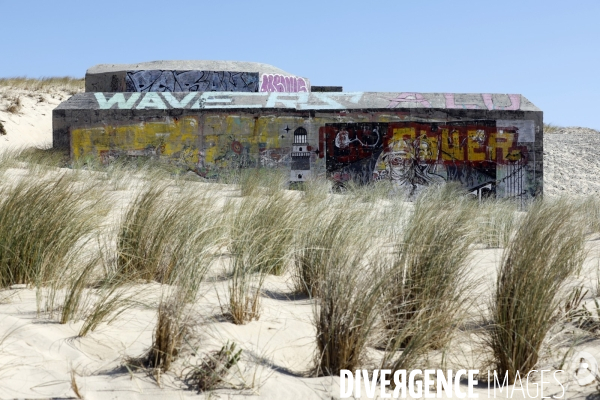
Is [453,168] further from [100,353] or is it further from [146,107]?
[100,353]

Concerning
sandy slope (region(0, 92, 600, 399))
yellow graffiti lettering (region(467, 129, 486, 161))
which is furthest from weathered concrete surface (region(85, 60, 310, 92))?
sandy slope (region(0, 92, 600, 399))

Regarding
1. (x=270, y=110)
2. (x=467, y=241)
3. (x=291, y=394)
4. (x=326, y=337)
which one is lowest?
(x=291, y=394)

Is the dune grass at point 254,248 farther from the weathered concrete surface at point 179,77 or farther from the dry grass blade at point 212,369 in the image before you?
the weathered concrete surface at point 179,77

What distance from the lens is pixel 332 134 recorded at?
15.5m

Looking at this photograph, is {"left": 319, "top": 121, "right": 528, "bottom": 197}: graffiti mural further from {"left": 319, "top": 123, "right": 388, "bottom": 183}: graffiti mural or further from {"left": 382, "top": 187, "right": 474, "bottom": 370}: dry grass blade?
{"left": 382, "top": 187, "right": 474, "bottom": 370}: dry grass blade

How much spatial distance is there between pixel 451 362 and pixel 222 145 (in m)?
12.9

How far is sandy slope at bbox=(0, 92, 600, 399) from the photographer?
2.81 meters

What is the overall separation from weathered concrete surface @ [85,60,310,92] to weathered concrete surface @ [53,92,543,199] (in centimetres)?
273

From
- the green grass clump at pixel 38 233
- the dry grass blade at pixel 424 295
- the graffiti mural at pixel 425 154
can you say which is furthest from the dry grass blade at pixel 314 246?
the graffiti mural at pixel 425 154

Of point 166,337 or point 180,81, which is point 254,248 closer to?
point 166,337

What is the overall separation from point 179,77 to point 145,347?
16462 mm

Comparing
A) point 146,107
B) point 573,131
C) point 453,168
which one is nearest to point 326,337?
point 453,168

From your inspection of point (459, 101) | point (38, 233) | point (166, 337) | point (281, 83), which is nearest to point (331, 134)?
point (459, 101)

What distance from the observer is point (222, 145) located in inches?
Answer: 619
